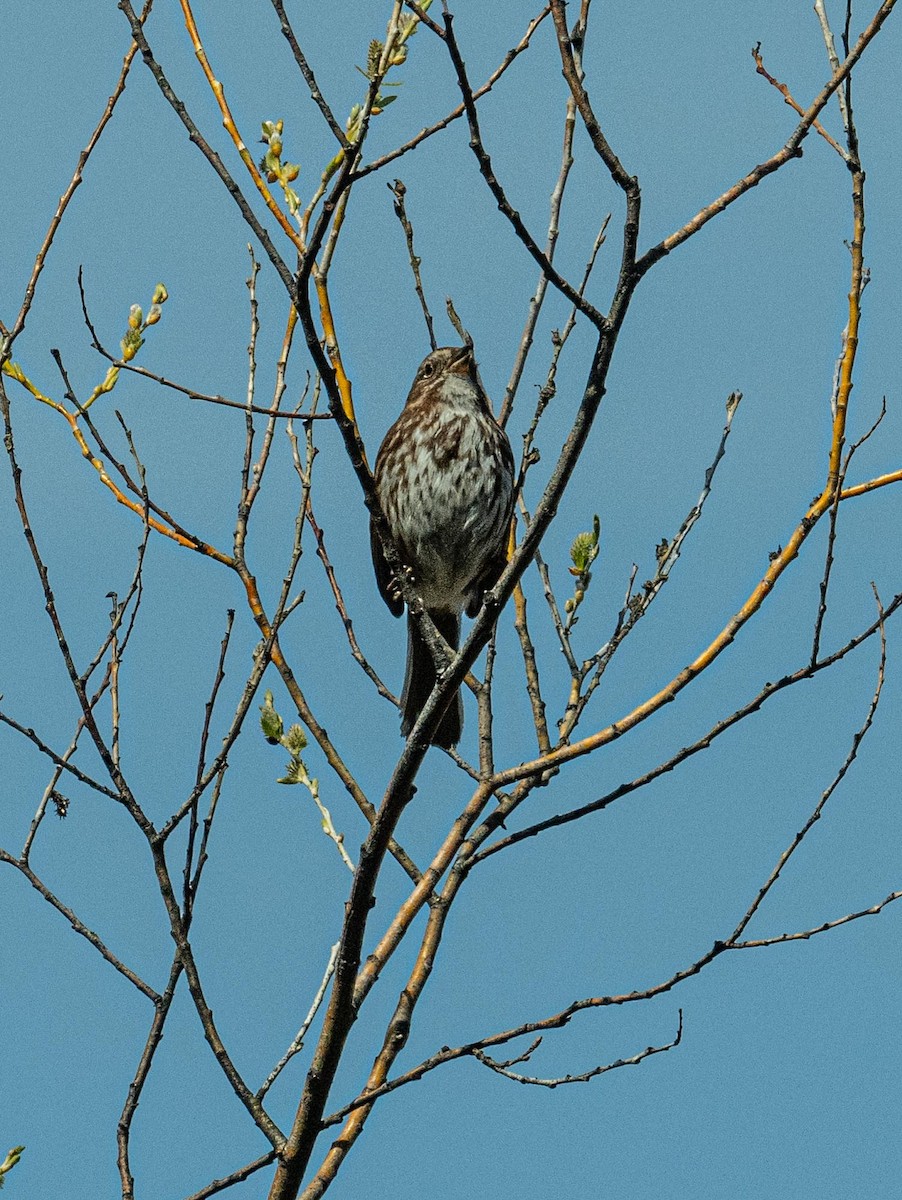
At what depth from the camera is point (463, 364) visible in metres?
6.58

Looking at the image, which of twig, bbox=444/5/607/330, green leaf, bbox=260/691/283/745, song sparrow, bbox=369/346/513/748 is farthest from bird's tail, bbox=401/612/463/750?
twig, bbox=444/5/607/330

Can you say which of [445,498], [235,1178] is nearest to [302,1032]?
[235,1178]

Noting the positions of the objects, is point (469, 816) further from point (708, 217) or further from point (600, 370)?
point (708, 217)

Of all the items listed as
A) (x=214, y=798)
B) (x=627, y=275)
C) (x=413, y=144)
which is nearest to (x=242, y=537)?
(x=214, y=798)

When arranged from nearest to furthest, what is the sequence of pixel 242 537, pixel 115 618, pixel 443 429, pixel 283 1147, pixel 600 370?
pixel 600 370
pixel 283 1147
pixel 115 618
pixel 242 537
pixel 443 429

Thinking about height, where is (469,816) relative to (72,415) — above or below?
below

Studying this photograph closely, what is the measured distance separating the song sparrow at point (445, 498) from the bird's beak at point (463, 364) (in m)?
0.01

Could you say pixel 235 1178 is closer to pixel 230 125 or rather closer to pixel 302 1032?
pixel 302 1032

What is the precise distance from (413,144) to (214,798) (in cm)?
179

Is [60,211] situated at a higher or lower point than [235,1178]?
higher

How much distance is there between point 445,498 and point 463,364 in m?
0.76

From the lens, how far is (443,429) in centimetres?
628

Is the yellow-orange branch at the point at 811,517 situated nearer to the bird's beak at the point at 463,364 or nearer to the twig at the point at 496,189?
the twig at the point at 496,189

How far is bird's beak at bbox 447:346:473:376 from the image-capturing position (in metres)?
6.57
